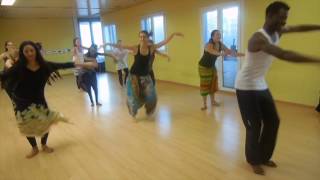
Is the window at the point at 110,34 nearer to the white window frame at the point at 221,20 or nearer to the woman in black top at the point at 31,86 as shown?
the white window frame at the point at 221,20

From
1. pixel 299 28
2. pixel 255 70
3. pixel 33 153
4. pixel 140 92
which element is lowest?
pixel 33 153

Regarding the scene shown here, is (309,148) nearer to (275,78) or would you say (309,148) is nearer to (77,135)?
(275,78)

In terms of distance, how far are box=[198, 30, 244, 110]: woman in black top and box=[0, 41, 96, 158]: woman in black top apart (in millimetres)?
2099

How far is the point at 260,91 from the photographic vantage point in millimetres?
2289

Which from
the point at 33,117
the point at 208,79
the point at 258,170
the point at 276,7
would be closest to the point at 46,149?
the point at 33,117

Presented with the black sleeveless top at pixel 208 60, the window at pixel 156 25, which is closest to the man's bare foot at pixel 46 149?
the black sleeveless top at pixel 208 60

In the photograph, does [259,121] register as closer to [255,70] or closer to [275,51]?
[255,70]

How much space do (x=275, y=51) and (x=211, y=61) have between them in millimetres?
2759

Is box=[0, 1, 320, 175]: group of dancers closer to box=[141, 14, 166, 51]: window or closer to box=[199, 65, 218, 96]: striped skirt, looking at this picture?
box=[199, 65, 218, 96]: striped skirt

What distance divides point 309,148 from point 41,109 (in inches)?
117

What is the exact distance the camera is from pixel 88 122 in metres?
4.52

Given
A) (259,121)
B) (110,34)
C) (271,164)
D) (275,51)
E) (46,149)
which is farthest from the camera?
(110,34)

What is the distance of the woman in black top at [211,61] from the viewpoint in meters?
4.30

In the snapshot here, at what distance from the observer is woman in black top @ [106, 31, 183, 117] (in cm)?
399
